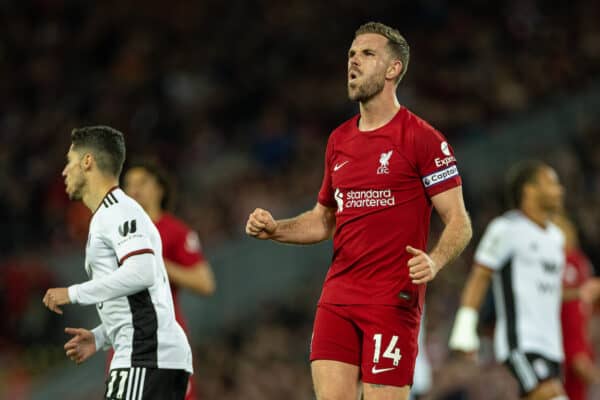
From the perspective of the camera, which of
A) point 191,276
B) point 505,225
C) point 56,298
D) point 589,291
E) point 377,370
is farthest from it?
point 589,291

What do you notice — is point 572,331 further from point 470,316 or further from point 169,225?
point 169,225

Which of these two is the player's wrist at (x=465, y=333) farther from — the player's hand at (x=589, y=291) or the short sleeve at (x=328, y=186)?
the short sleeve at (x=328, y=186)

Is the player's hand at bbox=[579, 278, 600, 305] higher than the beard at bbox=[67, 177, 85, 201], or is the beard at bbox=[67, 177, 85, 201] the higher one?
the player's hand at bbox=[579, 278, 600, 305]

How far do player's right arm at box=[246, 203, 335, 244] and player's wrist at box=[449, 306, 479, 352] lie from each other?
1.95 m

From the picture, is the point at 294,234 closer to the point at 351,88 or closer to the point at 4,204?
the point at 351,88

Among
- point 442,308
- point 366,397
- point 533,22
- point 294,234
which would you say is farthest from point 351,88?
point 533,22

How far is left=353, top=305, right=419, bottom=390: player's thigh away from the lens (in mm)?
5793

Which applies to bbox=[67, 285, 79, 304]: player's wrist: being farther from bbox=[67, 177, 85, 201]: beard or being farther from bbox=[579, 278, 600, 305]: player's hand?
bbox=[579, 278, 600, 305]: player's hand

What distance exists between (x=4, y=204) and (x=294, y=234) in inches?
415

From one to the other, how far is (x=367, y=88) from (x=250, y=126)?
33.5 feet

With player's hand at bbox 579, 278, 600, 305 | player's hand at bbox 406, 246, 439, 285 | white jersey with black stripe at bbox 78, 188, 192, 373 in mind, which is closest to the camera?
player's hand at bbox 406, 246, 439, 285

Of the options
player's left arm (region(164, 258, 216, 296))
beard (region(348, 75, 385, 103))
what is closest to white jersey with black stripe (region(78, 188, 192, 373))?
beard (region(348, 75, 385, 103))

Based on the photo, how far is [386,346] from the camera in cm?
582

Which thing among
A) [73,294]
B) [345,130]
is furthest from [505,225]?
[73,294]
